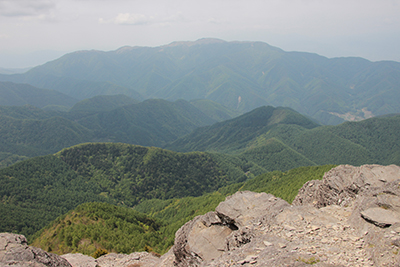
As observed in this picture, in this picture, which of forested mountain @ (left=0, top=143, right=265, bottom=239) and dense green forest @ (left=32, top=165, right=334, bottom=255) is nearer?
dense green forest @ (left=32, top=165, right=334, bottom=255)


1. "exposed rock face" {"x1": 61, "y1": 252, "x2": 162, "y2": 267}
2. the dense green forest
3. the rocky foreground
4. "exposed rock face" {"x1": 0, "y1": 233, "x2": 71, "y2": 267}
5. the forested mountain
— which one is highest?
the rocky foreground

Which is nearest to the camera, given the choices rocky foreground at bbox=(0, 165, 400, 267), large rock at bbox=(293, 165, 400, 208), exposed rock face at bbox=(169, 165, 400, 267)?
exposed rock face at bbox=(169, 165, 400, 267)

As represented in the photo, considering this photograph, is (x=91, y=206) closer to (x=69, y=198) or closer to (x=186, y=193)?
(x=69, y=198)

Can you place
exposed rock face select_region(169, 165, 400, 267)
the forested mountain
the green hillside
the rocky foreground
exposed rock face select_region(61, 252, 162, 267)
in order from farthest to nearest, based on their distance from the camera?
the forested mountain
the green hillside
exposed rock face select_region(61, 252, 162, 267)
the rocky foreground
exposed rock face select_region(169, 165, 400, 267)

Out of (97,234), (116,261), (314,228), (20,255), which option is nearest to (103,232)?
(97,234)

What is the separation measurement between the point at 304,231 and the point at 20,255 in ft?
108

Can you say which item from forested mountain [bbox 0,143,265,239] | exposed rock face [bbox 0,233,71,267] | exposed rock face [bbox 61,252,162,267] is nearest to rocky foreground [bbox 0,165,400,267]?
exposed rock face [bbox 0,233,71,267]

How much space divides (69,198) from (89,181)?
2842 cm

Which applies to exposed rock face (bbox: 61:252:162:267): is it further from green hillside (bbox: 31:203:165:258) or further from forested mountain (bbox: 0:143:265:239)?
forested mountain (bbox: 0:143:265:239)

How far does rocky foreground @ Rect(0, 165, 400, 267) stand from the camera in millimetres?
21016

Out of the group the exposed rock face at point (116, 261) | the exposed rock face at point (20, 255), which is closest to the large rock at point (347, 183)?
the exposed rock face at point (116, 261)

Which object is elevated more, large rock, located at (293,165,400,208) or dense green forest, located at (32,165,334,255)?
large rock, located at (293,165,400,208)

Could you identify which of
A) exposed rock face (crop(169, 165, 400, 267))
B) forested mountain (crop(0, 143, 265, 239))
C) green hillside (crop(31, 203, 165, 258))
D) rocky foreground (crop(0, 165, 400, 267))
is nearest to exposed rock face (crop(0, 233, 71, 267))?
rocky foreground (crop(0, 165, 400, 267))

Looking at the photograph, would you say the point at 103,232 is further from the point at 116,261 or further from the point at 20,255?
the point at 20,255
